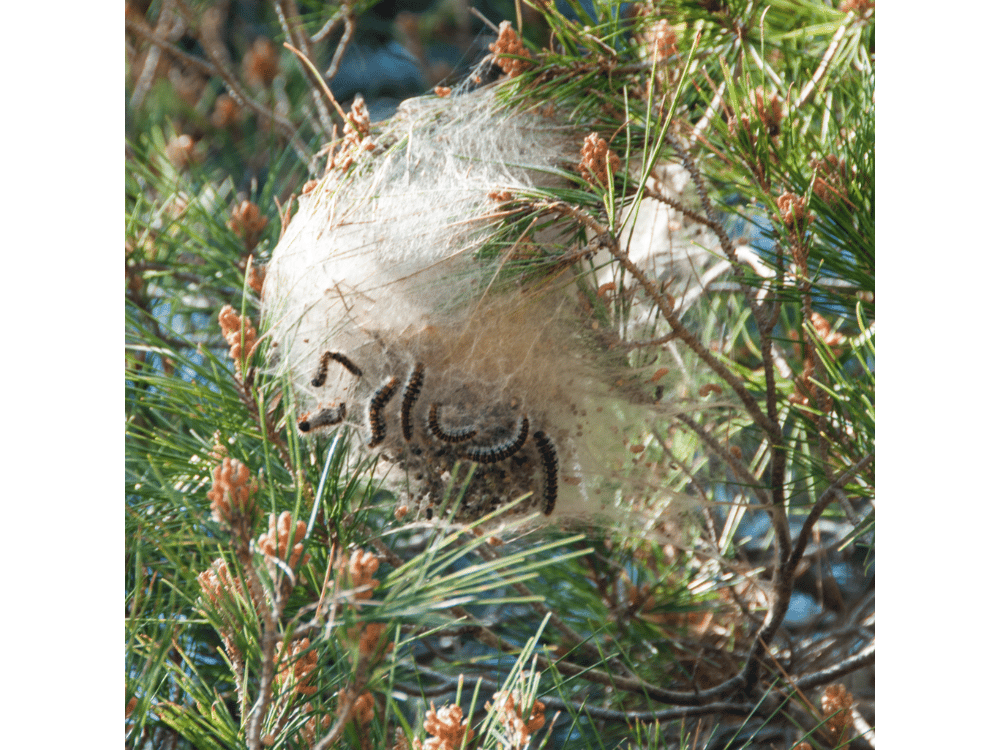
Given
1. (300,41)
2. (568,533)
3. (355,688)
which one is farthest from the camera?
(300,41)

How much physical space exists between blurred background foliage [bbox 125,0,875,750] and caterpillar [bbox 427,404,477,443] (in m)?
0.07

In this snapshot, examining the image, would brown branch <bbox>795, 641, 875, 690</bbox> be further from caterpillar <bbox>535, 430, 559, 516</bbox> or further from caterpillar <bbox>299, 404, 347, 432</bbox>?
caterpillar <bbox>299, 404, 347, 432</bbox>

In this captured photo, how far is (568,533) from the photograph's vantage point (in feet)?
2.91

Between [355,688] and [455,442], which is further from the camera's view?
[455,442]

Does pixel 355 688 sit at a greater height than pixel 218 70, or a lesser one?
lesser

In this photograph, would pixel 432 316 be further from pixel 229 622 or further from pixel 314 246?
pixel 229 622

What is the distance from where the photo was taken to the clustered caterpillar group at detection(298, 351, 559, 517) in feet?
2.23

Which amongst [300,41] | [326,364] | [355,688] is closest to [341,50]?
[300,41]

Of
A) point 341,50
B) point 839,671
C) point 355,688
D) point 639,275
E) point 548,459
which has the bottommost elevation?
point 839,671

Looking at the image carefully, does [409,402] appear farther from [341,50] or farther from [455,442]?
[341,50]

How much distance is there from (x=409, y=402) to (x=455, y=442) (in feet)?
0.18

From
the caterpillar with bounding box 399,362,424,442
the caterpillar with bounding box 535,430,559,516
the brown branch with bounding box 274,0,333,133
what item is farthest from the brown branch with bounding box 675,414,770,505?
the brown branch with bounding box 274,0,333,133

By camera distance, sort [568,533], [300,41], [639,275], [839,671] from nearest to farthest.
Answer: [639,275]
[839,671]
[568,533]
[300,41]
